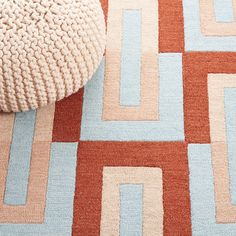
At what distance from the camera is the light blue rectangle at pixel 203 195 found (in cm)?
103

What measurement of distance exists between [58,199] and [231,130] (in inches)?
17.5

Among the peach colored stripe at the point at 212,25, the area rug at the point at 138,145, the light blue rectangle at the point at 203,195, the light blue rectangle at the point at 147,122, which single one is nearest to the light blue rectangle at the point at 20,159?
the area rug at the point at 138,145

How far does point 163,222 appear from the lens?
3.42ft

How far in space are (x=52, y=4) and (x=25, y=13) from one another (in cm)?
6

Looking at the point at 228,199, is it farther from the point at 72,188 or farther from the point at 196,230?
the point at 72,188

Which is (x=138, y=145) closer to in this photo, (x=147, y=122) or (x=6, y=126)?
(x=147, y=122)

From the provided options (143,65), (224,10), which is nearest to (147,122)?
(143,65)

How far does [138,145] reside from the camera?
1.12 meters

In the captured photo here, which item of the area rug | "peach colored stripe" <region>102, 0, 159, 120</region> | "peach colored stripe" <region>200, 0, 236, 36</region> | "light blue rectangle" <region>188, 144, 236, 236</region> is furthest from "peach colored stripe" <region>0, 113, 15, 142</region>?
"peach colored stripe" <region>200, 0, 236, 36</region>

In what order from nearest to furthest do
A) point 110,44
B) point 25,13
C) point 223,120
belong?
point 25,13 → point 223,120 → point 110,44

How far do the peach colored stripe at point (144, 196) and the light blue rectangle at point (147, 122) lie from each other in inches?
3.3

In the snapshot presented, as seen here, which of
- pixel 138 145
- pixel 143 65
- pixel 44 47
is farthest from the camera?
pixel 143 65

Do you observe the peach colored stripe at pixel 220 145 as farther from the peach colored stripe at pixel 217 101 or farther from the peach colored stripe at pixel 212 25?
the peach colored stripe at pixel 212 25

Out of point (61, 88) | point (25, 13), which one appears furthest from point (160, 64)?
point (25, 13)
